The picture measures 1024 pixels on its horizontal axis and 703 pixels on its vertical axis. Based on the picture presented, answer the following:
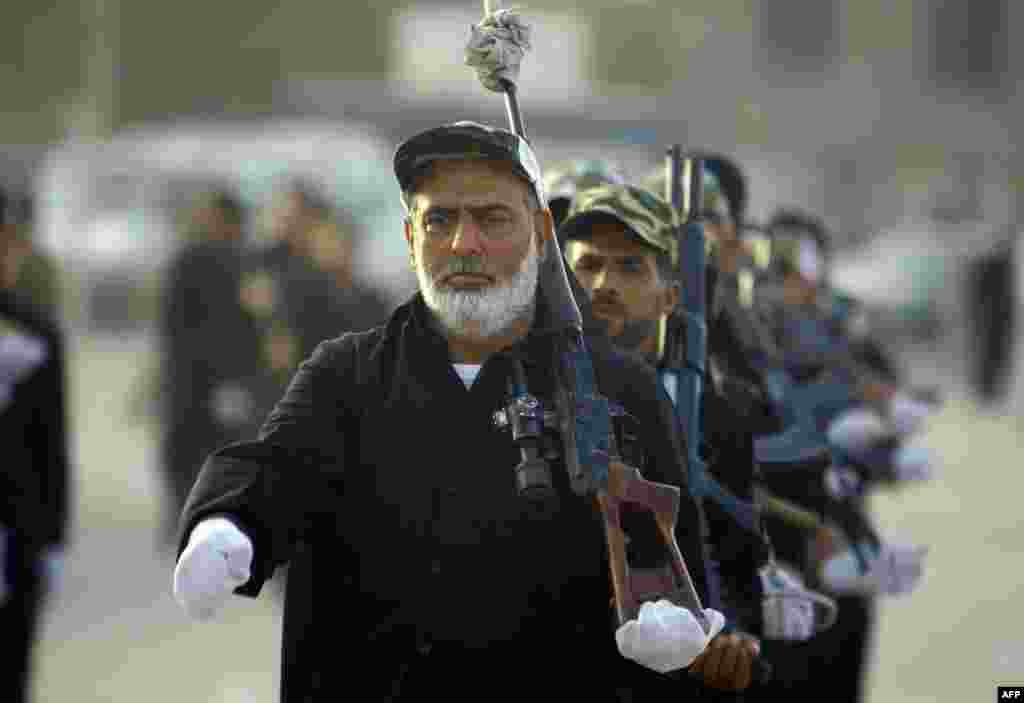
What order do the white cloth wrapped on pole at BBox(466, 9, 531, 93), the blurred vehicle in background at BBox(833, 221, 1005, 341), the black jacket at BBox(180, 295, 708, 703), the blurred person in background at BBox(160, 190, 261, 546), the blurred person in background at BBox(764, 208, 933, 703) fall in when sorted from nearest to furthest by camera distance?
the black jacket at BBox(180, 295, 708, 703) → the white cloth wrapped on pole at BBox(466, 9, 531, 93) → the blurred person in background at BBox(764, 208, 933, 703) → the blurred person in background at BBox(160, 190, 261, 546) → the blurred vehicle in background at BBox(833, 221, 1005, 341)

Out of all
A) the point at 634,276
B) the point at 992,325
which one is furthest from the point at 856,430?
the point at 992,325

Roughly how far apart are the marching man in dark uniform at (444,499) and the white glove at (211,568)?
3cm

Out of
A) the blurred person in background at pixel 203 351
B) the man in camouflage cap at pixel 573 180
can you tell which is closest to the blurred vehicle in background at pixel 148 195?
the blurred person in background at pixel 203 351

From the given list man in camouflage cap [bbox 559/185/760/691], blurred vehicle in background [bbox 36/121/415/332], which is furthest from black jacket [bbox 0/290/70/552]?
blurred vehicle in background [bbox 36/121/415/332]

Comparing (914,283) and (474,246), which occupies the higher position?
(474,246)

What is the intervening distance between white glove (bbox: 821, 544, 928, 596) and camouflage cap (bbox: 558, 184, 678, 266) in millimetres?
1801

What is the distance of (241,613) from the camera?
11.6 m

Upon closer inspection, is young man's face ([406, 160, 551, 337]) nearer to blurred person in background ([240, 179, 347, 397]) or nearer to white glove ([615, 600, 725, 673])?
white glove ([615, 600, 725, 673])

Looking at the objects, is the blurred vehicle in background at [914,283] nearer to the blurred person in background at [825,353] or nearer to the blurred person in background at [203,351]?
the blurred person in background at [203,351]

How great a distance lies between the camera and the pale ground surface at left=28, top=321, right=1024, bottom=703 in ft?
31.1

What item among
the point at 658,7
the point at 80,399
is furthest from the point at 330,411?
the point at 658,7

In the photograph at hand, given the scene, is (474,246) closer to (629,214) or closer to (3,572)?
(629,214)

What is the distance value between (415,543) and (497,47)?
3.08 feet

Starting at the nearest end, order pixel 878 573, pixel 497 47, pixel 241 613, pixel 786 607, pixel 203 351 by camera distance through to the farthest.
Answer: pixel 497 47 < pixel 786 607 < pixel 878 573 < pixel 241 613 < pixel 203 351
